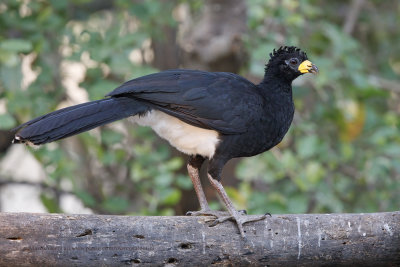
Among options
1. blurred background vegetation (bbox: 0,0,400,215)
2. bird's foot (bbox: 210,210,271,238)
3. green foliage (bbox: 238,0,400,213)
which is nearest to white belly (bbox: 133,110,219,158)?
bird's foot (bbox: 210,210,271,238)

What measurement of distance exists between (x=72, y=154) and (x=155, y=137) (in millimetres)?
931

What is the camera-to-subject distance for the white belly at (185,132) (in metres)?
3.82

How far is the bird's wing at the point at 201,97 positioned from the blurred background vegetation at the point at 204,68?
1040mm

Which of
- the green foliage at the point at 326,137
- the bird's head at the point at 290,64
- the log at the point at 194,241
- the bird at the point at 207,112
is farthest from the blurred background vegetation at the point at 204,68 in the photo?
the log at the point at 194,241

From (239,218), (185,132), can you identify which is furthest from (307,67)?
(239,218)

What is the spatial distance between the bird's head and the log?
3.51ft

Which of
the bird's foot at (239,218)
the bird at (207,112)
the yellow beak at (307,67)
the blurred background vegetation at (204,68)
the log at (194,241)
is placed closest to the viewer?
the log at (194,241)

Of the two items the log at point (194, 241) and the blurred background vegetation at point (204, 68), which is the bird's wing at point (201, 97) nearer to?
the log at point (194, 241)

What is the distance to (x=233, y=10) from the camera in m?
6.24

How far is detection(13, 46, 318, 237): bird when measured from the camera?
361cm

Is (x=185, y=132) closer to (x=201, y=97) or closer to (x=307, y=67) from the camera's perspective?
(x=201, y=97)

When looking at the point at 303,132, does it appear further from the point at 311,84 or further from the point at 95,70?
the point at 95,70

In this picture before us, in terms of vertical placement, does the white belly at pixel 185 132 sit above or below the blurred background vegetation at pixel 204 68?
below

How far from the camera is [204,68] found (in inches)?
238
